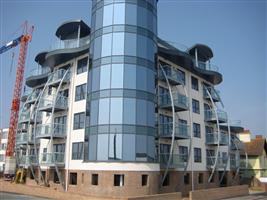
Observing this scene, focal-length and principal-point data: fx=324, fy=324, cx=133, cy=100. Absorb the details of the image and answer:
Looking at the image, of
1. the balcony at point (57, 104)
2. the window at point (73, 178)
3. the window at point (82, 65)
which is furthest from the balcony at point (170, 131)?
the balcony at point (57, 104)

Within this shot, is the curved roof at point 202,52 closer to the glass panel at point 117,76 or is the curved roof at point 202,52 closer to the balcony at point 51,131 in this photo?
the glass panel at point 117,76

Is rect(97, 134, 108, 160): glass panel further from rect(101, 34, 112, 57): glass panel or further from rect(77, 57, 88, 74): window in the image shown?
rect(77, 57, 88, 74): window

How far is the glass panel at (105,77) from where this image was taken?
1034 inches

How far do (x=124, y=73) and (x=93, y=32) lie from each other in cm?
527

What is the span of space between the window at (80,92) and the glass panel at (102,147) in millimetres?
6314

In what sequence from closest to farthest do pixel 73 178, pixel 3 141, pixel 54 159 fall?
pixel 73 178, pixel 54 159, pixel 3 141

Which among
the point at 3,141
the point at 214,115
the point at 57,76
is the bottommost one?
the point at 3,141

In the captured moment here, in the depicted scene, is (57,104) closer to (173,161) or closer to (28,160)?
(28,160)

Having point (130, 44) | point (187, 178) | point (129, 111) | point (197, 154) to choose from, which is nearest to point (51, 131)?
point (129, 111)

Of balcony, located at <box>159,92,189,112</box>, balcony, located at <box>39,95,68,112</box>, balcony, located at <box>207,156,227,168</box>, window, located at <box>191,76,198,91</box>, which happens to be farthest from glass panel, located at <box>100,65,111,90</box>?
balcony, located at <box>207,156,227,168</box>

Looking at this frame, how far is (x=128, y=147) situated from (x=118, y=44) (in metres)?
8.46

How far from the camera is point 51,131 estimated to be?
30.7 meters

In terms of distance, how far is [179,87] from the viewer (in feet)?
113

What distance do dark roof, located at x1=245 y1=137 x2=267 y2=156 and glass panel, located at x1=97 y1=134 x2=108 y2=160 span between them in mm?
33752
